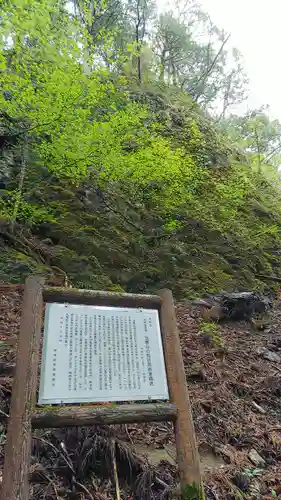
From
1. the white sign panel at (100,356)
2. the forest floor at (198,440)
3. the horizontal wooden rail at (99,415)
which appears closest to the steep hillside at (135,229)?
the forest floor at (198,440)

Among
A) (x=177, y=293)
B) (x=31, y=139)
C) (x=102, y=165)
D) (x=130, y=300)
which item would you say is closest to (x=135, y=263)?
(x=177, y=293)

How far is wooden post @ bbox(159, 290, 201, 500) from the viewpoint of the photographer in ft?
7.00

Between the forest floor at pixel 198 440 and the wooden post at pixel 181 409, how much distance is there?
16.9 inches

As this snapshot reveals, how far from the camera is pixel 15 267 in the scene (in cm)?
543

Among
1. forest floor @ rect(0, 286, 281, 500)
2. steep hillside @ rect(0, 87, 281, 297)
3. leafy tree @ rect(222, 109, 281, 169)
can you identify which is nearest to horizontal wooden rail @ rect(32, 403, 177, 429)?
forest floor @ rect(0, 286, 281, 500)

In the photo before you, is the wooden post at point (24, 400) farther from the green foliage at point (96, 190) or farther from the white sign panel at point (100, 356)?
the green foliage at point (96, 190)

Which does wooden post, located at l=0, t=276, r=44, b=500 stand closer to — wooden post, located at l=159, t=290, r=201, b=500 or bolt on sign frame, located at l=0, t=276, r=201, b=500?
bolt on sign frame, located at l=0, t=276, r=201, b=500

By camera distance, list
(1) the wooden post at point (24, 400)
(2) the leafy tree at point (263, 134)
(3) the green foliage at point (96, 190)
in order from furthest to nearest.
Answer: (2) the leafy tree at point (263, 134)
(3) the green foliage at point (96, 190)
(1) the wooden post at point (24, 400)

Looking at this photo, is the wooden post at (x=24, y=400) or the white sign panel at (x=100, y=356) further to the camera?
the white sign panel at (x=100, y=356)

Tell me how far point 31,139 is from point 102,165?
1.68m

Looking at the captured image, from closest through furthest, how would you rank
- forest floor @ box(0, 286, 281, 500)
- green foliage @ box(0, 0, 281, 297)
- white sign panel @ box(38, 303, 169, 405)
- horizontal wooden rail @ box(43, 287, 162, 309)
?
white sign panel @ box(38, 303, 169, 405) < forest floor @ box(0, 286, 281, 500) < horizontal wooden rail @ box(43, 287, 162, 309) < green foliage @ box(0, 0, 281, 297)

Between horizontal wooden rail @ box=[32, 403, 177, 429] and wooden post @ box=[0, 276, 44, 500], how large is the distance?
8 cm

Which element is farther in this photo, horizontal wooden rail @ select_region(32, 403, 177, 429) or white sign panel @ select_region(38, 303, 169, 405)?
white sign panel @ select_region(38, 303, 169, 405)

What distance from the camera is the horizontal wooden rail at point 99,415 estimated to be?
A: 82.0 inches
